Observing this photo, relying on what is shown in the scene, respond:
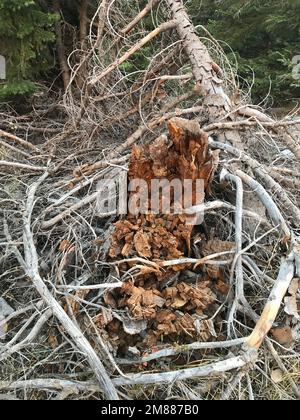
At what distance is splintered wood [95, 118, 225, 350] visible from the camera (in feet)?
7.54

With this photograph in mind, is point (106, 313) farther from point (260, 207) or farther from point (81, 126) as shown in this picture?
point (81, 126)

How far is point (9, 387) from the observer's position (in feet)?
6.86

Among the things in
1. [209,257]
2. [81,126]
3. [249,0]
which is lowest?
[209,257]

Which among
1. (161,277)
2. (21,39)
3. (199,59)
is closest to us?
(161,277)

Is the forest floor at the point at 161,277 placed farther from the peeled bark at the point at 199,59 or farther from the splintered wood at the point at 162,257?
the peeled bark at the point at 199,59

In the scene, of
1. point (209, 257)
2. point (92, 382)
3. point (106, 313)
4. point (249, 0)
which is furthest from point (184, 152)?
point (249, 0)

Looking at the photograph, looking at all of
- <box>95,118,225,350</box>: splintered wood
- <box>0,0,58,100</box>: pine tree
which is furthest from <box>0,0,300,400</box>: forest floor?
<box>0,0,58,100</box>: pine tree

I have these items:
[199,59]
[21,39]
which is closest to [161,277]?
[199,59]

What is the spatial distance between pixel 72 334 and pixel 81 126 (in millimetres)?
2387

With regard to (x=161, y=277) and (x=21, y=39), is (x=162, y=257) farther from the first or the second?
(x=21, y=39)

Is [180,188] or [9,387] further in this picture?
[180,188]

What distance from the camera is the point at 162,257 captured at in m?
2.48

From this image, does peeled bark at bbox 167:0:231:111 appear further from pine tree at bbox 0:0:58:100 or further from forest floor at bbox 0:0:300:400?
pine tree at bbox 0:0:58:100

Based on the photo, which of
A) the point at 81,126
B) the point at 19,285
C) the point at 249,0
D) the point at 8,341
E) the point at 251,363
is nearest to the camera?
the point at 251,363
